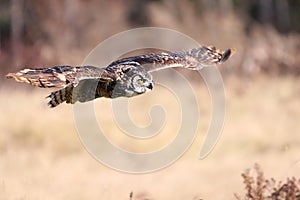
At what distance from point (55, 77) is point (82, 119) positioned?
23.4ft

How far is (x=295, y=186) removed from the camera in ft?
22.6

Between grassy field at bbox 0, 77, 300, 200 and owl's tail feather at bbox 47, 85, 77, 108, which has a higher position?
grassy field at bbox 0, 77, 300, 200

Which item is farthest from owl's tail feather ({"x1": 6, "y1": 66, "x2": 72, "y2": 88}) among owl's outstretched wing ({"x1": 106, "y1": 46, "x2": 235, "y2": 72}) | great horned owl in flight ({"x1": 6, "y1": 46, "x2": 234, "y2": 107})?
owl's outstretched wing ({"x1": 106, "y1": 46, "x2": 235, "y2": 72})

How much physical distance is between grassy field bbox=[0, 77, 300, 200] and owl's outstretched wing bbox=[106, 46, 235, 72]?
1291 mm

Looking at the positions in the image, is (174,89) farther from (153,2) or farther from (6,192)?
(153,2)

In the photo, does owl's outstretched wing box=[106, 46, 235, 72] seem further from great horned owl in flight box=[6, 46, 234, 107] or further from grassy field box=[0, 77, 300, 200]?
grassy field box=[0, 77, 300, 200]

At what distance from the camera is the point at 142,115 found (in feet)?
49.1

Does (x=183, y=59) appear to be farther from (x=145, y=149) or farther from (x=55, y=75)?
(x=145, y=149)

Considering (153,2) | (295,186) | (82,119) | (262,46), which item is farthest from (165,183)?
(153,2)

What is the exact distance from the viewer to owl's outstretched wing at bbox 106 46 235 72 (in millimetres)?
7711

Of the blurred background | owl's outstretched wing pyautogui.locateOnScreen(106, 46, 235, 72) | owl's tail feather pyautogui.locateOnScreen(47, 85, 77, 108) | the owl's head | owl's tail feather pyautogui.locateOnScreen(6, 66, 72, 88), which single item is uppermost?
the blurred background

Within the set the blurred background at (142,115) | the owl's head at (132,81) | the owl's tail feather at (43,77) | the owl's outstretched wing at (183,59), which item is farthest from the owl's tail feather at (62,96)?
the blurred background at (142,115)

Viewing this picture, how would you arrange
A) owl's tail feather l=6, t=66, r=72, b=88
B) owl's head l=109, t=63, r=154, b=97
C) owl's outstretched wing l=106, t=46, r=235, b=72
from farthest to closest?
owl's outstretched wing l=106, t=46, r=235, b=72 < owl's head l=109, t=63, r=154, b=97 < owl's tail feather l=6, t=66, r=72, b=88

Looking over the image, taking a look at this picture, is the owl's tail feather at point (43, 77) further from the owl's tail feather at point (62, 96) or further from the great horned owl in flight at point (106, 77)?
the owl's tail feather at point (62, 96)
